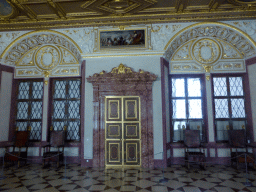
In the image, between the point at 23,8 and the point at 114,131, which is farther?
the point at 114,131

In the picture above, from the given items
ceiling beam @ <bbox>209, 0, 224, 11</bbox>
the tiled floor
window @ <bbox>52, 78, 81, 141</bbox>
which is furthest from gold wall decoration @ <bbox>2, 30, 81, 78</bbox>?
ceiling beam @ <bbox>209, 0, 224, 11</bbox>

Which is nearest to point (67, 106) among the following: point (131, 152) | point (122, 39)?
point (131, 152)

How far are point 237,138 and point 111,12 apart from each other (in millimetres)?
6444

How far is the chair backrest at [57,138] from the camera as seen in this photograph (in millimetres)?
7512

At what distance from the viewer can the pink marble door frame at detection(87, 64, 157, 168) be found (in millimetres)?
7027

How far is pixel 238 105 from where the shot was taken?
311 inches

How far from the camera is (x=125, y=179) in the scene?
219 inches

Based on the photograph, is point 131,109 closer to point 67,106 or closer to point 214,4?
point 67,106

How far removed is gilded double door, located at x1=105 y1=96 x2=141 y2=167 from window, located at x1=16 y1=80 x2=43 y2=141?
3272 mm

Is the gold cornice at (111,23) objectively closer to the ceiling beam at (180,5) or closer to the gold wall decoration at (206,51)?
the ceiling beam at (180,5)

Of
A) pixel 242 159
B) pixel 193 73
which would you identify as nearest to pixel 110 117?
pixel 193 73

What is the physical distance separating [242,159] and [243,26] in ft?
15.7

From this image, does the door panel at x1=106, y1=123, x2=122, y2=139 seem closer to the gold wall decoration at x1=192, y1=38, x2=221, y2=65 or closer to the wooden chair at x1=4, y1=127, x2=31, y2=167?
the wooden chair at x1=4, y1=127, x2=31, y2=167

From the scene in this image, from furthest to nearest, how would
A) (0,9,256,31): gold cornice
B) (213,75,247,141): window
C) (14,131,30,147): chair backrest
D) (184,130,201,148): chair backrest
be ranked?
(213,75,247,141): window → (14,131,30,147): chair backrest → (184,130,201,148): chair backrest → (0,9,256,31): gold cornice
